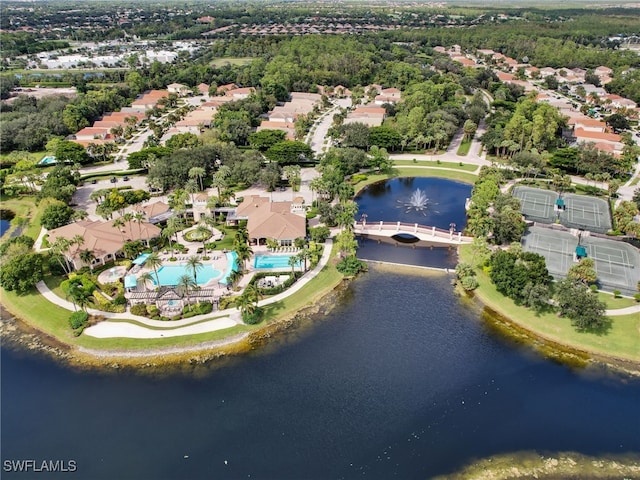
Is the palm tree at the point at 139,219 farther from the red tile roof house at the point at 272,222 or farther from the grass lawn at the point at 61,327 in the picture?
the grass lawn at the point at 61,327

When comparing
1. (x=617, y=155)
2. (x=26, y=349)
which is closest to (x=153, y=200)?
(x=26, y=349)

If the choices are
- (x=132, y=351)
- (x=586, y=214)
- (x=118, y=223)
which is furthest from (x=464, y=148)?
(x=132, y=351)

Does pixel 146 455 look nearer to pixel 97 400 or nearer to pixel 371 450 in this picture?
pixel 97 400

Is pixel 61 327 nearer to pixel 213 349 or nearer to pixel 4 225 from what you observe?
pixel 213 349

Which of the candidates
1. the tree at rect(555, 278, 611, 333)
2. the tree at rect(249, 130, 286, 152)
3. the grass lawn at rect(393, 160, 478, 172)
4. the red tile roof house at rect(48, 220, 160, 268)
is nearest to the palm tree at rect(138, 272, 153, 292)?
the red tile roof house at rect(48, 220, 160, 268)

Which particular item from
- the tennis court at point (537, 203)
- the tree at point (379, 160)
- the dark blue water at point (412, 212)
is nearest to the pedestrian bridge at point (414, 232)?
the dark blue water at point (412, 212)
